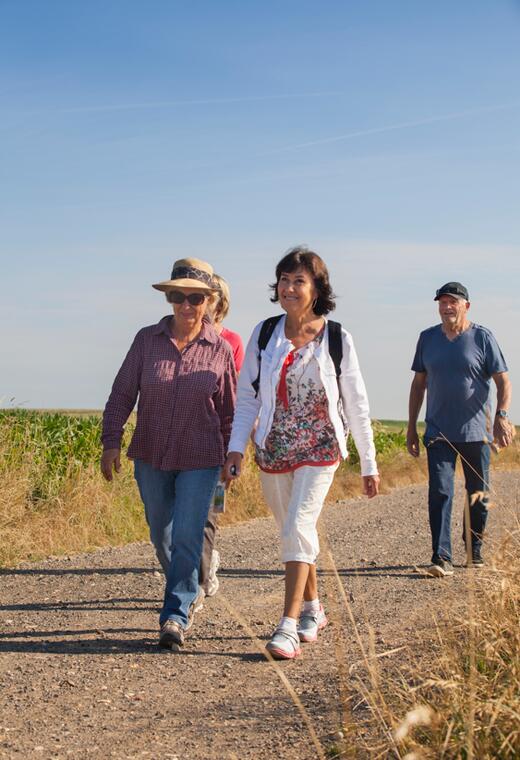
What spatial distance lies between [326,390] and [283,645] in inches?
58.1

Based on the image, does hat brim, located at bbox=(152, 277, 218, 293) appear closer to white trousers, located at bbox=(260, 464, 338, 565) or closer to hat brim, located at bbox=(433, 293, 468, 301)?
white trousers, located at bbox=(260, 464, 338, 565)

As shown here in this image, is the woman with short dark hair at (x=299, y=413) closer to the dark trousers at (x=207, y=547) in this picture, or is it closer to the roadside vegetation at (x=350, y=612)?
the roadside vegetation at (x=350, y=612)

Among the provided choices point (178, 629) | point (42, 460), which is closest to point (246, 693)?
point (178, 629)

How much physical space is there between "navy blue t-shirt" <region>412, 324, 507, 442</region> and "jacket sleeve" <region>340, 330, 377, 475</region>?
317 cm

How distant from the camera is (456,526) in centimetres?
1291

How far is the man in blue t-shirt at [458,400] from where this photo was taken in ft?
30.7

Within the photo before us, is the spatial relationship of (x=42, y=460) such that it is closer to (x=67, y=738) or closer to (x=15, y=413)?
(x=15, y=413)

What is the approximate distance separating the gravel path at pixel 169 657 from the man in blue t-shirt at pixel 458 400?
770mm

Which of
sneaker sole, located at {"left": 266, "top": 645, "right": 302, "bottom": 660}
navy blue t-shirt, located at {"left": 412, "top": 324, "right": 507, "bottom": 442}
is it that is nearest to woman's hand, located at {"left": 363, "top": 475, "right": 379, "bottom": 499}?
sneaker sole, located at {"left": 266, "top": 645, "right": 302, "bottom": 660}

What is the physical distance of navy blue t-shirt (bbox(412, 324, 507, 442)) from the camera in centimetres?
942

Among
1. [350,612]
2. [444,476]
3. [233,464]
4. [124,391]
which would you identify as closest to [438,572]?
[444,476]

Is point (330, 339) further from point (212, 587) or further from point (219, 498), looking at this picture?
point (212, 587)

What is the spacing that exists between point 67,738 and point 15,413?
32.1 feet

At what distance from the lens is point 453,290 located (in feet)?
30.8
